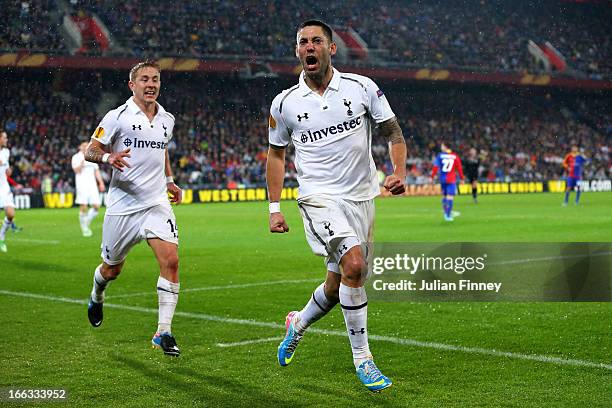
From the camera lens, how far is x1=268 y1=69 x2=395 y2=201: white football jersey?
6328 mm

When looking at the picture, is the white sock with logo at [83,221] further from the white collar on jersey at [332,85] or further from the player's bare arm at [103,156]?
the white collar on jersey at [332,85]

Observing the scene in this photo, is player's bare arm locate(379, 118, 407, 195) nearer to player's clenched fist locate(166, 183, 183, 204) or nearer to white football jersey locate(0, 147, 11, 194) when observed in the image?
player's clenched fist locate(166, 183, 183, 204)

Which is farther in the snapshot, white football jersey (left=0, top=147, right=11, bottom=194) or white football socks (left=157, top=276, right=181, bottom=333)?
white football jersey (left=0, top=147, right=11, bottom=194)

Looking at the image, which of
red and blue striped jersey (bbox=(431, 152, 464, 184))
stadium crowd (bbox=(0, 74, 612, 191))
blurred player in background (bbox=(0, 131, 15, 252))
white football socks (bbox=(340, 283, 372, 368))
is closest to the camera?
white football socks (bbox=(340, 283, 372, 368))

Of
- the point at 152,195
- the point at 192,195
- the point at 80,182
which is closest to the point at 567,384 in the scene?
the point at 152,195

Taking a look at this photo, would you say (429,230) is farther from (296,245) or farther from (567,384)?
(567,384)

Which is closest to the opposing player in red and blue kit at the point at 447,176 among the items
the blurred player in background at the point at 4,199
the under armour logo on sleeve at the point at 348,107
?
the blurred player in background at the point at 4,199

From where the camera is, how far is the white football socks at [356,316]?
6.14 meters

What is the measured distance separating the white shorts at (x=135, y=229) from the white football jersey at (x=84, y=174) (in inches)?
493

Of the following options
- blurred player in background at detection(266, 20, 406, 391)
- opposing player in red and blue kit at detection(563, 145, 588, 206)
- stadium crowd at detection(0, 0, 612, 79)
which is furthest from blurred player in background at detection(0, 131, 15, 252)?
stadium crowd at detection(0, 0, 612, 79)

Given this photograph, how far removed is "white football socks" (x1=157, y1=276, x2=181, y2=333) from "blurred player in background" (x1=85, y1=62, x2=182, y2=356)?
41mm

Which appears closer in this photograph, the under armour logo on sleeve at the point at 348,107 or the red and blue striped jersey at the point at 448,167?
the under armour logo on sleeve at the point at 348,107

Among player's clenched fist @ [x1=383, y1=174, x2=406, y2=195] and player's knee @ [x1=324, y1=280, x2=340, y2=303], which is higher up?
player's clenched fist @ [x1=383, y1=174, x2=406, y2=195]

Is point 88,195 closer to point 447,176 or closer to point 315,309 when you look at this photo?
point 447,176
